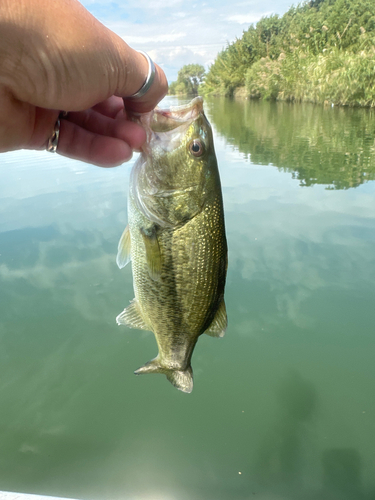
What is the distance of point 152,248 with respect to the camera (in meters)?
1.90

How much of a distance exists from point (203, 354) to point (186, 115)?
3.55m

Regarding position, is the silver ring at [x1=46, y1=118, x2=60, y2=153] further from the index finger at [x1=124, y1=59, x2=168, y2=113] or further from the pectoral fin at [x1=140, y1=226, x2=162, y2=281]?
the pectoral fin at [x1=140, y1=226, x2=162, y2=281]

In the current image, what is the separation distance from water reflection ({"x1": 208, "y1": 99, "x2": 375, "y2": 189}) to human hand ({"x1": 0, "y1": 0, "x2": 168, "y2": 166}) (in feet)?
29.3

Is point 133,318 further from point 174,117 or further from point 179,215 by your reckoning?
point 174,117

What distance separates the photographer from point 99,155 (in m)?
1.93

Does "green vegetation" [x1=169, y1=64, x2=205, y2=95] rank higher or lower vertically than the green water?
higher

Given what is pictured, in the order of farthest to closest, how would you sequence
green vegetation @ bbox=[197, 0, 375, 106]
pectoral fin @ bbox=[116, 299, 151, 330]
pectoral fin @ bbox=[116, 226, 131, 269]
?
1. green vegetation @ bbox=[197, 0, 375, 106]
2. pectoral fin @ bbox=[116, 299, 151, 330]
3. pectoral fin @ bbox=[116, 226, 131, 269]

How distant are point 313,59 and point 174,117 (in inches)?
1262

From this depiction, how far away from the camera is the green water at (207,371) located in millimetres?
3459

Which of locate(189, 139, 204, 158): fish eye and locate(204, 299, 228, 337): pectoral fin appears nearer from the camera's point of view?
locate(189, 139, 204, 158): fish eye

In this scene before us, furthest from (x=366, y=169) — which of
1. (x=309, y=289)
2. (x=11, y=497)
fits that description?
(x=11, y=497)

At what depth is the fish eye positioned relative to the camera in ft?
6.03

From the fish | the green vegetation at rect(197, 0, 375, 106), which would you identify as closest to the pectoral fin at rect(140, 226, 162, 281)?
the fish

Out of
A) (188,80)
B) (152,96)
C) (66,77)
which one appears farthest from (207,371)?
(188,80)
